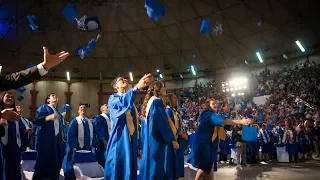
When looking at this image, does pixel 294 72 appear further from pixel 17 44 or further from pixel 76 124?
pixel 17 44

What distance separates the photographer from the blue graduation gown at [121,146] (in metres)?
3.80

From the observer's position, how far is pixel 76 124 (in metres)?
6.58

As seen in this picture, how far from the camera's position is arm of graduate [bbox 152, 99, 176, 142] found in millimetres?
4402

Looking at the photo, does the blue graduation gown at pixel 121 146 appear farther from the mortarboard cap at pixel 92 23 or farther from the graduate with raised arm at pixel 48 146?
the mortarboard cap at pixel 92 23

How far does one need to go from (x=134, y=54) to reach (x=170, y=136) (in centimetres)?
2170

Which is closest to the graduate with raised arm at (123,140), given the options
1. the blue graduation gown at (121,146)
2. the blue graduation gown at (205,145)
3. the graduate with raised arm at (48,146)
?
the blue graduation gown at (121,146)

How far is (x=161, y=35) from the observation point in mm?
23750

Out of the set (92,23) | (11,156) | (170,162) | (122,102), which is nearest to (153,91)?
(122,102)

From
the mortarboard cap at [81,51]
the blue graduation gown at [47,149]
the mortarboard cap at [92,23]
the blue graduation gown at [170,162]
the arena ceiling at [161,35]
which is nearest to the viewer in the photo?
the blue graduation gown at [170,162]

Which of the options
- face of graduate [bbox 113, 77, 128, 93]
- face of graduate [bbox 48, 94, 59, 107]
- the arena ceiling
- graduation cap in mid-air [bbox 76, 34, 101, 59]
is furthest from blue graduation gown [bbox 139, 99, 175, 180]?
graduation cap in mid-air [bbox 76, 34, 101, 59]

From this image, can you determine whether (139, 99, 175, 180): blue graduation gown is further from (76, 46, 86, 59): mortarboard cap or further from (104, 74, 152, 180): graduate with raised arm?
(76, 46, 86, 59): mortarboard cap

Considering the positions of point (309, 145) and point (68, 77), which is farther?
point (68, 77)

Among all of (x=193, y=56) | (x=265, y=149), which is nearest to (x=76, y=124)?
(x=265, y=149)

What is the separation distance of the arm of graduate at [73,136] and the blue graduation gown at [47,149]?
640mm
